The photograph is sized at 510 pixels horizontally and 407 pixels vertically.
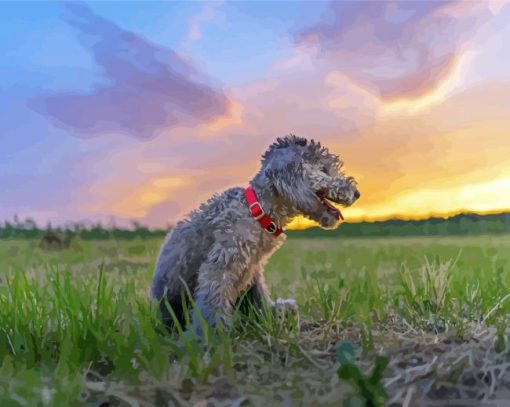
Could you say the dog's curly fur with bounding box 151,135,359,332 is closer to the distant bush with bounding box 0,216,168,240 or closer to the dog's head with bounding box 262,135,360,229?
the dog's head with bounding box 262,135,360,229

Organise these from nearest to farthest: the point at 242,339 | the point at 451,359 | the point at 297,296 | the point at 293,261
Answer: the point at 451,359 < the point at 242,339 < the point at 297,296 < the point at 293,261

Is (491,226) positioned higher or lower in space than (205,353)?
higher

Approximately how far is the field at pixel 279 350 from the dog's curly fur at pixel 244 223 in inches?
7.9

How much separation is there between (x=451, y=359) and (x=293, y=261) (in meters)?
4.23

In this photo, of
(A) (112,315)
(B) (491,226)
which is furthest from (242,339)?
(B) (491,226)

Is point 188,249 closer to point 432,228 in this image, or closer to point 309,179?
point 309,179

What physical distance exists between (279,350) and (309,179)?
A: 3.08 ft

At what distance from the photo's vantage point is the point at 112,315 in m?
3.36

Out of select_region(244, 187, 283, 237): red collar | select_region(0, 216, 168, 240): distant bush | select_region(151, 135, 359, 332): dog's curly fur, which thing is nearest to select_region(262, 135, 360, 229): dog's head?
select_region(151, 135, 359, 332): dog's curly fur

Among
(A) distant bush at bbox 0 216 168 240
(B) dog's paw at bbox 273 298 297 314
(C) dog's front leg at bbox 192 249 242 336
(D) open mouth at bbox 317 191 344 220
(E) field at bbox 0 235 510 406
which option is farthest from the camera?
(A) distant bush at bbox 0 216 168 240

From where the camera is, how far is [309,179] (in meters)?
3.48

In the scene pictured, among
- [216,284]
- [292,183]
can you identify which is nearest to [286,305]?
[216,284]

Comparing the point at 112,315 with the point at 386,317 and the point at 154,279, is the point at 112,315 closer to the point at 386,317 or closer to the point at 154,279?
the point at 154,279

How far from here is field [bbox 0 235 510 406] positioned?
2.38 m
